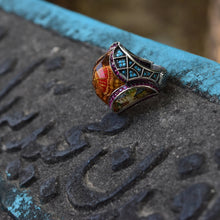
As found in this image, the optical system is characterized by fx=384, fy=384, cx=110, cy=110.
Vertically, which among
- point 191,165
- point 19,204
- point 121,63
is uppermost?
point 121,63

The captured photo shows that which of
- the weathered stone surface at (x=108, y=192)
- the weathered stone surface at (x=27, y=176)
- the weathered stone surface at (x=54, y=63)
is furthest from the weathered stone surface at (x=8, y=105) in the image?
the weathered stone surface at (x=108, y=192)

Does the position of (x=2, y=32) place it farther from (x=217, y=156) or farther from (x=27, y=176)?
(x=217, y=156)

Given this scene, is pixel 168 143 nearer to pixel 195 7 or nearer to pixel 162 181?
pixel 162 181

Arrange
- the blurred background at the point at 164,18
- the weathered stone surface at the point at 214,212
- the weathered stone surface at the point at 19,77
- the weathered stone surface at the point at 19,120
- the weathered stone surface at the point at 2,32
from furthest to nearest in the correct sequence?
the blurred background at the point at 164,18 → the weathered stone surface at the point at 2,32 → the weathered stone surface at the point at 19,77 → the weathered stone surface at the point at 19,120 → the weathered stone surface at the point at 214,212

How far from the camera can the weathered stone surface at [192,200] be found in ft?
1.97

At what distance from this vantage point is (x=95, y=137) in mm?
819

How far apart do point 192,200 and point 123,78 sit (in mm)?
270

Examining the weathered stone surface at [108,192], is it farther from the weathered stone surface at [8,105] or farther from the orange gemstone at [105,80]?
the weathered stone surface at [8,105]

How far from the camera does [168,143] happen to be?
0.72 m

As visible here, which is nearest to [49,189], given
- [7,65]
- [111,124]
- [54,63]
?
[111,124]

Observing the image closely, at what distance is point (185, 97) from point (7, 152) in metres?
0.43

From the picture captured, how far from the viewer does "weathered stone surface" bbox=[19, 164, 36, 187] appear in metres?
0.81

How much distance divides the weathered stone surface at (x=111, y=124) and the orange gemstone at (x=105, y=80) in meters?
0.06

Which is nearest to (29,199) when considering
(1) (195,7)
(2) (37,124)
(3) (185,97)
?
(2) (37,124)
